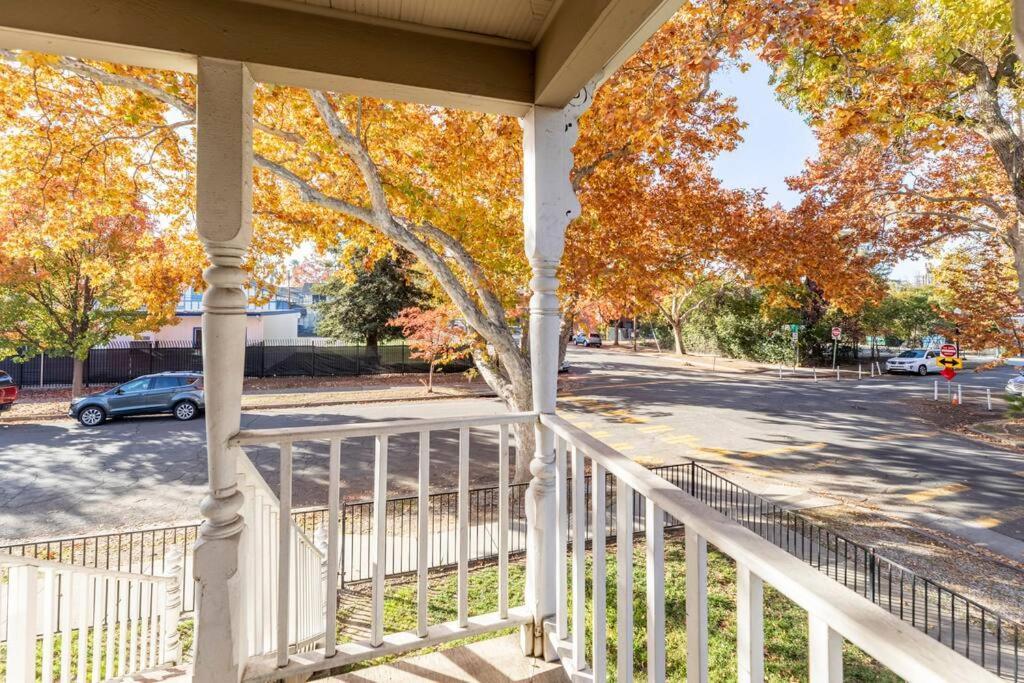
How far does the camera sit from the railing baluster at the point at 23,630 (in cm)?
168

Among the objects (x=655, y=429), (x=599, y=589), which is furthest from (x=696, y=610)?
(x=655, y=429)

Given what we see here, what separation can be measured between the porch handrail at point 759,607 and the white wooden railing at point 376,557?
2.22ft

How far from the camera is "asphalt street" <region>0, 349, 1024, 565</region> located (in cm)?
542

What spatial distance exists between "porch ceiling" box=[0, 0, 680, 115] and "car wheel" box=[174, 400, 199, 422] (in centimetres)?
1010

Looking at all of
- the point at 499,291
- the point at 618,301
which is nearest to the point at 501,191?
the point at 499,291

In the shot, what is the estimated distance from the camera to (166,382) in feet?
32.0

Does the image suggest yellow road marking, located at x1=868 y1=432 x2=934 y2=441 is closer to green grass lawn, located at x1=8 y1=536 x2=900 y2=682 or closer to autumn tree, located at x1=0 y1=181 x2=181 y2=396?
green grass lawn, located at x1=8 y1=536 x2=900 y2=682

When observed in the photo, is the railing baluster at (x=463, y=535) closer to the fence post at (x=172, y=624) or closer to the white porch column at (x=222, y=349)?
the white porch column at (x=222, y=349)

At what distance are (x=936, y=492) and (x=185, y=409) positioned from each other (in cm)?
1324

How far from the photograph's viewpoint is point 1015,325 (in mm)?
8633

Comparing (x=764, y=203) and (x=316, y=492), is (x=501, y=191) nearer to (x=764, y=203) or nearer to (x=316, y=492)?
(x=764, y=203)

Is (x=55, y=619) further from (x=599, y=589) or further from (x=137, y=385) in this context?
(x=137, y=385)

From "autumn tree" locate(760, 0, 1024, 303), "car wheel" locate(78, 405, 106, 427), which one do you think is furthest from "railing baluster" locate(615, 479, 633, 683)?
"car wheel" locate(78, 405, 106, 427)

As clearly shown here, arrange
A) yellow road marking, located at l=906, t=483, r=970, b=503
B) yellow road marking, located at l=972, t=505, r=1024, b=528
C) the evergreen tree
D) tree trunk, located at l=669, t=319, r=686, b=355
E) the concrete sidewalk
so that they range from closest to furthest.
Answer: yellow road marking, located at l=972, t=505, r=1024, b=528
yellow road marking, located at l=906, t=483, r=970, b=503
the concrete sidewalk
the evergreen tree
tree trunk, located at l=669, t=319, r=686, b=355
